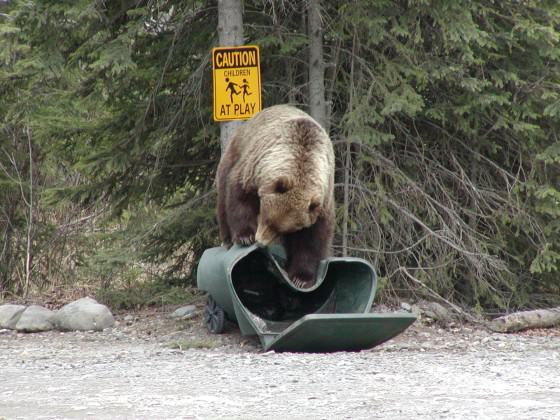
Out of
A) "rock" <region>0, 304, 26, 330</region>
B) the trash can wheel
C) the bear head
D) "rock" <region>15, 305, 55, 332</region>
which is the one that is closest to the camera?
the bear head

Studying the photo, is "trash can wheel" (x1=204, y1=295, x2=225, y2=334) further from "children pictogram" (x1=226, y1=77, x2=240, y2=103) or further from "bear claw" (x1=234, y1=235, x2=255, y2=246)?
"children pictogram" (x1=226, y1=77, x2=240, y2=103)

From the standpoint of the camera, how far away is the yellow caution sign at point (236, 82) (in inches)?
404

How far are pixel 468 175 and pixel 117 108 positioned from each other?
15.5 feet

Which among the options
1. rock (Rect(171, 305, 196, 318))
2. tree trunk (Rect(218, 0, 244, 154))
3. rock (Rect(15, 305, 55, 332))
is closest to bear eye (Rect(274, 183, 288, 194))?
tree trunk (Rect(218, 0, 244, 154))

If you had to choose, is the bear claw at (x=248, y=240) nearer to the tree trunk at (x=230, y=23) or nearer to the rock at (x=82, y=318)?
the tree trunk at (x=230, y=23)

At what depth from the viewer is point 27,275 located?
13.4 metres

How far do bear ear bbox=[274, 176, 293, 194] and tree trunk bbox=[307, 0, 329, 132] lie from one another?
2753 millimetres

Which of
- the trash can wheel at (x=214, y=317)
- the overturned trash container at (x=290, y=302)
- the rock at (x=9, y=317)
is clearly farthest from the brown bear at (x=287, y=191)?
the rock at (x=9, y=317)

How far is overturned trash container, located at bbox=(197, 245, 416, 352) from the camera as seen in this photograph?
8414 mm

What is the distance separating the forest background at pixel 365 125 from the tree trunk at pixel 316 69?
0.04 metres

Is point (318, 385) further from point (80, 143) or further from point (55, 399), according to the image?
point (80, 143)

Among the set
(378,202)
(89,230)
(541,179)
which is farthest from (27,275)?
(541,179)

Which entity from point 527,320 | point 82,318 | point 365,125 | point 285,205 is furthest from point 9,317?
point 527,320

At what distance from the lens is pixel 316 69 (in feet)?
37.4
